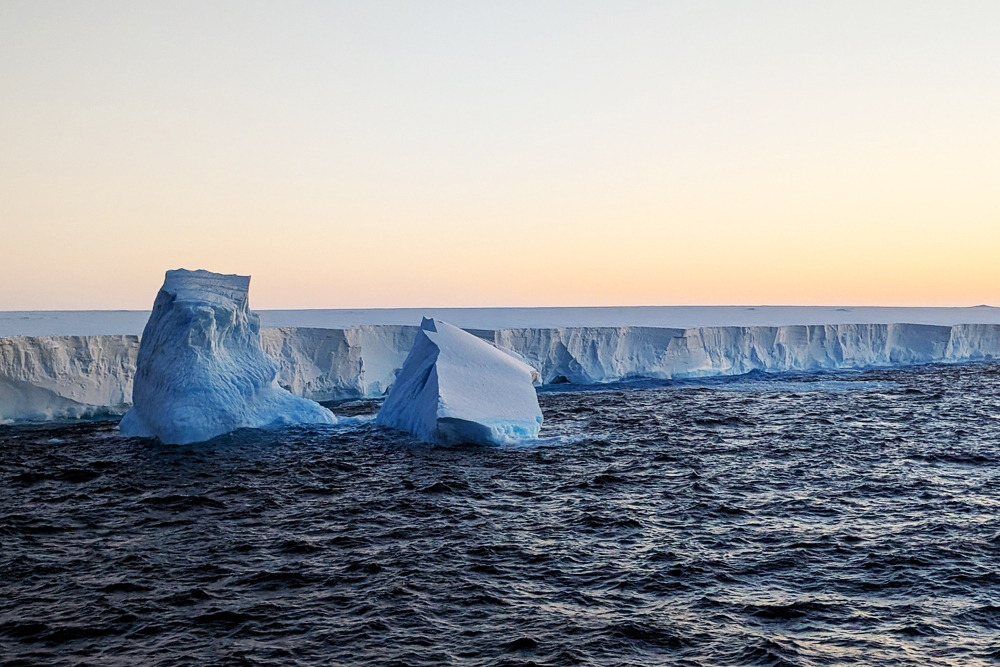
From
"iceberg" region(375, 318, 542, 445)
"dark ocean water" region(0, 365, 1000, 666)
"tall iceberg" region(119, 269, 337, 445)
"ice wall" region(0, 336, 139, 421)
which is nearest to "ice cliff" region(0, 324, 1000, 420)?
"ice wall" region(0, 336, 139, 421)

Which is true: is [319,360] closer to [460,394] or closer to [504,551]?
[460,394]

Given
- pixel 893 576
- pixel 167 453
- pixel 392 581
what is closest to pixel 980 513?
pixel 893 576

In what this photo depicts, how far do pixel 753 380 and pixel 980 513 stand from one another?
53.2 ft

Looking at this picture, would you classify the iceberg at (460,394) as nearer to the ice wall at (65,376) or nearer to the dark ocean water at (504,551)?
the dark ocean water at (504,551)

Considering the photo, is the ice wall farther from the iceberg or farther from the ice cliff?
the iceberg

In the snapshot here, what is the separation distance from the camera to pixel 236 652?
Result: 559 cm

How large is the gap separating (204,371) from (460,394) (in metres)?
4.46

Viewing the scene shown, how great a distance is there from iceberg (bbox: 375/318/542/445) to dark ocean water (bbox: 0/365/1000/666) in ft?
1.54

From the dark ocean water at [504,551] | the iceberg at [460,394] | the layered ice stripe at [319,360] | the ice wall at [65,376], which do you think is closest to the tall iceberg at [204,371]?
the dark ocean water at [504,551]

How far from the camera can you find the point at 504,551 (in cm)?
784

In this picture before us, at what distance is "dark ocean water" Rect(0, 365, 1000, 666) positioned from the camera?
5.70 metres

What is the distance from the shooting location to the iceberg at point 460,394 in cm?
1366

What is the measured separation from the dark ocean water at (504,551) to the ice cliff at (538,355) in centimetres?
267

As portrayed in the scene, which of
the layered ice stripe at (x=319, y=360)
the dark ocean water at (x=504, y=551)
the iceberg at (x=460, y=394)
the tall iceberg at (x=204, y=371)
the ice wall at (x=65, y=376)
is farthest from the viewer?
the layered ice stripe at (x=319, y=360)
